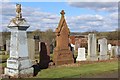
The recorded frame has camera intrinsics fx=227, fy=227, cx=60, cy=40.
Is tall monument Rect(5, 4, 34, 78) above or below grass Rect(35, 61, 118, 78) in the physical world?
above

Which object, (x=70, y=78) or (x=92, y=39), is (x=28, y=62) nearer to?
(x=70, y=78)

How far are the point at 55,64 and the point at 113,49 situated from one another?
9.59 m

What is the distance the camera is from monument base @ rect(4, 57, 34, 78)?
1254cm

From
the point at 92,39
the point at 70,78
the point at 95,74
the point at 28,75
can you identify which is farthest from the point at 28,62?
the point at 92,39

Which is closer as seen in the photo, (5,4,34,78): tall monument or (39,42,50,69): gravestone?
(5,4,34,78): tall monument

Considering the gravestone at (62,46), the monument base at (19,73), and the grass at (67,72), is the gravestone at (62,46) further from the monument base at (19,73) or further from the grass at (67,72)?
the monument base at (19,73)

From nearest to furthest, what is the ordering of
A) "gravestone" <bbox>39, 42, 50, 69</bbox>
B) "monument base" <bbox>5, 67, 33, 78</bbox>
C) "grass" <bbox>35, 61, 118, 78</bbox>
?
"monument base" <bbox>5, 67, 33, 78</bbox>, "grass" <bbox>35, 61, 118, 78</bbox>, "gravestone" <bbox>39, 42, 50, 69</bbox>

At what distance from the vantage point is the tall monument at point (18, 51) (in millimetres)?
12602

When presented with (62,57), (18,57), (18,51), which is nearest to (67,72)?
(18,57)

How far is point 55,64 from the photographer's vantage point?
17.5 metres

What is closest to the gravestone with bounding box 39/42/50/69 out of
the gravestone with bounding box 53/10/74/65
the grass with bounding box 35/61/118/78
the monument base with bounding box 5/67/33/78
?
the gravestone with bounding box 53/10/74/65

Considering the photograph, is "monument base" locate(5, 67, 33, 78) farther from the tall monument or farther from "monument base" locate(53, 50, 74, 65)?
"monument base" locate(53, 50, 74, 65)

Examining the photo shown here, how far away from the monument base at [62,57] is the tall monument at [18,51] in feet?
16.3

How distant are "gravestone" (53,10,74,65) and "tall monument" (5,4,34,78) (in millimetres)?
5138
